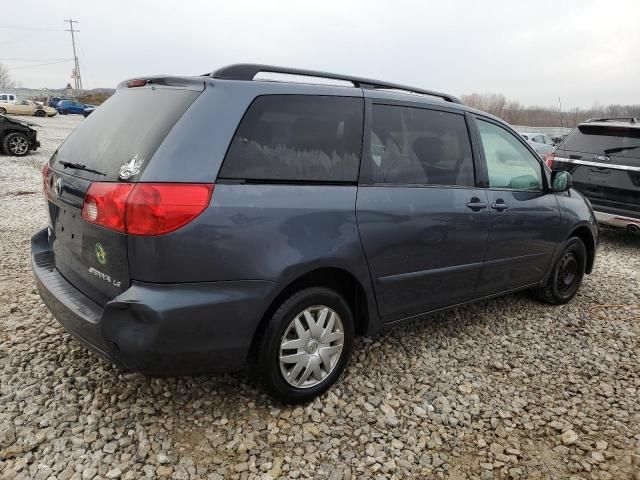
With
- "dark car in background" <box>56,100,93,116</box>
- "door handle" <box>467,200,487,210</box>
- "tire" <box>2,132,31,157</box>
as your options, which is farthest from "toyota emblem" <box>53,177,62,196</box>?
"dark car in background" <box>56,100,93,116</box>

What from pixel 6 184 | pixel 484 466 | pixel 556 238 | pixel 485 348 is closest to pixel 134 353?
pixel 484 466

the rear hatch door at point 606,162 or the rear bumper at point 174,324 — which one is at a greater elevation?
the rear hatch door at point 606,162

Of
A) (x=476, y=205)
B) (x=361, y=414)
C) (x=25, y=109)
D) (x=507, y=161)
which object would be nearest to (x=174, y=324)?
(x=361, y=414)

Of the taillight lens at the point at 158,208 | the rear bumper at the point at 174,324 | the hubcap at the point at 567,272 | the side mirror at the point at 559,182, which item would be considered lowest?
the hubcap at the point at 567,272

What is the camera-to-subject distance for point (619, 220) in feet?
20.6

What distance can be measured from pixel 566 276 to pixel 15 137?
14.5 metres

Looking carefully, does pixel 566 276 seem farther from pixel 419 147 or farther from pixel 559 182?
pixel 419 147

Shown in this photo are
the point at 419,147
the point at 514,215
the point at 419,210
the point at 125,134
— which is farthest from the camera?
the point at 514,215

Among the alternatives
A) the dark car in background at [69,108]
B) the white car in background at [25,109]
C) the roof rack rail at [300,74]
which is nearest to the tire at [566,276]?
the roof rack rail at [300,74]

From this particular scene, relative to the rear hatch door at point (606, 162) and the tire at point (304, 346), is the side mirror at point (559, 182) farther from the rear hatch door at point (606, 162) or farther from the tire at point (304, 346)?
the rear hatch door at point (606, 162)

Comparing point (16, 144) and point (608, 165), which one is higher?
point (16, 144)

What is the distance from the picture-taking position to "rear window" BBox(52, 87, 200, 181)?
2.17 m

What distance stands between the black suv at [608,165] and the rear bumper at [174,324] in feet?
19.2

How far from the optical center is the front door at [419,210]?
2.72 meters
